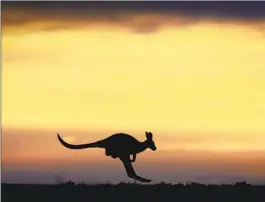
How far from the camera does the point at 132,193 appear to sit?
3095cm

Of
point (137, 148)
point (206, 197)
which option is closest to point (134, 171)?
point (137, 148)

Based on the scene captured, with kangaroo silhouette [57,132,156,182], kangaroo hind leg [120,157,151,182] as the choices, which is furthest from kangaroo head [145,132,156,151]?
kangaroo hind leg [120,157,151,182]

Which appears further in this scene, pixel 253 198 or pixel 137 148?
pixel 137 148

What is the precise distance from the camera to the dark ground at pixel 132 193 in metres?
29.9

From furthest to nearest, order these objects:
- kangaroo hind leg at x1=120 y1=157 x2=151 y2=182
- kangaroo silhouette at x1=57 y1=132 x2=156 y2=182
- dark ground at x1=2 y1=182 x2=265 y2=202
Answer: kangaroo silhouette at x1=57 y1=132 x2=156 y2=182, kangaroo hind leg at x1=120 y1=157 x2=151 y2=182, dark ground at x1=2 y1=182 x2=265 y2=202

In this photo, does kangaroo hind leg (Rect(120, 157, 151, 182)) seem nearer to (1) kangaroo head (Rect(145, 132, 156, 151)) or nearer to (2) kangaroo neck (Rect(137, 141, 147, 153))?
(2) kangaroo neck (Rect(137, 141, 147, 153))

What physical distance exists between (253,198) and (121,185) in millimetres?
4473

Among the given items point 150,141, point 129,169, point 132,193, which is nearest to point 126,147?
point 129,169

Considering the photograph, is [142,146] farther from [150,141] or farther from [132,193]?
[132,193]

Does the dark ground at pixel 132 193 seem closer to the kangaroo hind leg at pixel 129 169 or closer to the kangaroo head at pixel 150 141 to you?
the kangaroo hind leg at pixel 129 169

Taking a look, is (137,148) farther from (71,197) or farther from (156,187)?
(71,197)

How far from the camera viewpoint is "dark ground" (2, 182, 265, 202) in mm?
29875

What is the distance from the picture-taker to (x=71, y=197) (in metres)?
29.6

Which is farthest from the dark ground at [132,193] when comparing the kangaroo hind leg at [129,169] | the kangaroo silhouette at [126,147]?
the kangaroo silhouette at [126,147]
